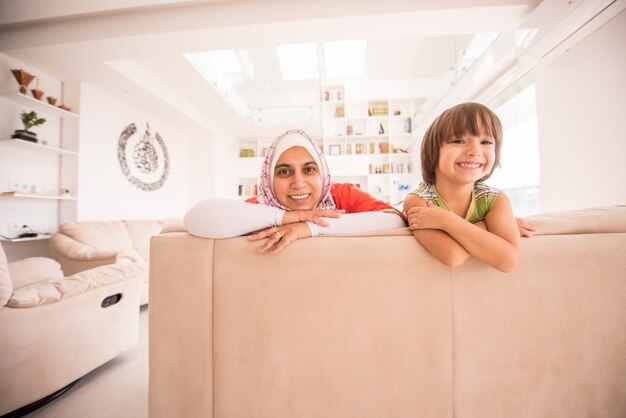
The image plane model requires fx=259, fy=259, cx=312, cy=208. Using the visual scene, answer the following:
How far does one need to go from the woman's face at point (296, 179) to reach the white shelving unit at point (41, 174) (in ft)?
10.5

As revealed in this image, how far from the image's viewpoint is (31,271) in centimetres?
172

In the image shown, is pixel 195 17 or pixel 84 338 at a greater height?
pixel 195 17

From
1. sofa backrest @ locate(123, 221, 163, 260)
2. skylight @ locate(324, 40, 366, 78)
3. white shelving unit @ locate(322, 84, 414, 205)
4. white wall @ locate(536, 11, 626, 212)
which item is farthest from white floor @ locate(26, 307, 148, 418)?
skylight @ locate(324, 40, 366, 78)

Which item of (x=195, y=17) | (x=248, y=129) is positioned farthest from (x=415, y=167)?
(x=195, y=17)

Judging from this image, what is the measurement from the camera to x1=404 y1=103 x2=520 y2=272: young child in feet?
2.33

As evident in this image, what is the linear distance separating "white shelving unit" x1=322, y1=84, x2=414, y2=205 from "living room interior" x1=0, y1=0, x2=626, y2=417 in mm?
1007

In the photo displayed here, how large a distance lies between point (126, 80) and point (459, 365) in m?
4.53

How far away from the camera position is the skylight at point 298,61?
17.5 ft

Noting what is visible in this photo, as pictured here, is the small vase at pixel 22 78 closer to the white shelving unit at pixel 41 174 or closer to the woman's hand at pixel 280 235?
the white shelving unit at pixel 41 174

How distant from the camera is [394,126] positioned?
6395 mm

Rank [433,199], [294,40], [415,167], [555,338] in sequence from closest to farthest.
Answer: [555,338] → [433,199] → [294,40] → [415,167]

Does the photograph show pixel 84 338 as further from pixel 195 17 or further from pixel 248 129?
pixel 248 129

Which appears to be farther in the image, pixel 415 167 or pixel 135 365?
pixel 415 167

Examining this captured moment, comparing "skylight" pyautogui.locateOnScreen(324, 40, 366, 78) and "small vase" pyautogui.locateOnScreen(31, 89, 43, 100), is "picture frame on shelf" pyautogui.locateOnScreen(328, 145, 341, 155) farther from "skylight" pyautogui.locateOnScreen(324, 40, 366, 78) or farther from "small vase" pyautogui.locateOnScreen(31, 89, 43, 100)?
"small vase" pyautogui.locateOnScreen(31, 89, 43, 100)
